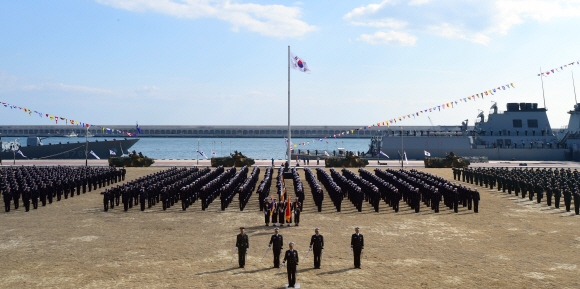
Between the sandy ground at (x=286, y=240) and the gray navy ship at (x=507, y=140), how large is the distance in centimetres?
3813

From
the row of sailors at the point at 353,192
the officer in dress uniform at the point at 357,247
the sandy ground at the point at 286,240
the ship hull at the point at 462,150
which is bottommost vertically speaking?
the sandy ground at the point at 286,240

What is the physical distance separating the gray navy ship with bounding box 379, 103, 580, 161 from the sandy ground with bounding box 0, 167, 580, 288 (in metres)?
38.1

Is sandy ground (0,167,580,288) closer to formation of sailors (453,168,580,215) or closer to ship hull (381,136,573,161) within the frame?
formation of sailors (453,168,580,215)

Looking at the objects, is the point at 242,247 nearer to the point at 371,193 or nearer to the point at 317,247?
the point at 317,247

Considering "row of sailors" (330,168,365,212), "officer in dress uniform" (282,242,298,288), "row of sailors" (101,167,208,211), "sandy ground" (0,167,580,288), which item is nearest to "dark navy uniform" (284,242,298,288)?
"officer in dress uniform" (282,242,298,288)

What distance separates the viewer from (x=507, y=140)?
5916 cm

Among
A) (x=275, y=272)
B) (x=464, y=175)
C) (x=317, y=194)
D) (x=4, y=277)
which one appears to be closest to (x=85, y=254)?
(x=4, y=277)

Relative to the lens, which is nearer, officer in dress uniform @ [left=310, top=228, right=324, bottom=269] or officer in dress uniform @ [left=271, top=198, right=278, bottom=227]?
officer in dress uniform @ [left=310, top=228, right=324, bottom=269]

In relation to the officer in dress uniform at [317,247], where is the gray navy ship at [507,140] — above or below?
above

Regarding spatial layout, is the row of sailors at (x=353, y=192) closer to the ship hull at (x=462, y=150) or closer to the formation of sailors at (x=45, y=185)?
the formation of sailors at (x=45, y=185)

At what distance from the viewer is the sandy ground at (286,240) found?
1023 cm

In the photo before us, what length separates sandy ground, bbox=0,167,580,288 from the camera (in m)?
10.2

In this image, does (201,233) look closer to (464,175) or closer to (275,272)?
(275,272)

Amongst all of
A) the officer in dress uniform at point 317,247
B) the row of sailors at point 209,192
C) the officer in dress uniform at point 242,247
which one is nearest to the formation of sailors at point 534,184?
the officer in dress uniform at point 317,247
